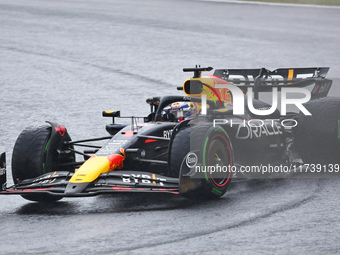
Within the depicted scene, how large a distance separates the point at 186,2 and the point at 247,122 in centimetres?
1953

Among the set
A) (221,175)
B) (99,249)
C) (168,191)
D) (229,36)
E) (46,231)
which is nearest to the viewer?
(99,249)

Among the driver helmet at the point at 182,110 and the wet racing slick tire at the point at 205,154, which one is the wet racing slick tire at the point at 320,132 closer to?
the driver helmet at the point at 182,110

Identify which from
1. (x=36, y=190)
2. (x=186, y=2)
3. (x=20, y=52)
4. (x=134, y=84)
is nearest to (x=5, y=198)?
(x=36, y=190)

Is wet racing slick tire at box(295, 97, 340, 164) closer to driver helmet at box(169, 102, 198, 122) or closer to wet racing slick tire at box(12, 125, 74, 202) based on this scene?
driver helmet at box(169, 102, 198, 122)

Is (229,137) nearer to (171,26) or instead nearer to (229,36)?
(229,36)

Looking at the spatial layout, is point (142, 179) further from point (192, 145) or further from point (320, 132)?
point (320, 132)

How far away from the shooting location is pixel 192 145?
753 cm

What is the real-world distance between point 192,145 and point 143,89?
765 cm

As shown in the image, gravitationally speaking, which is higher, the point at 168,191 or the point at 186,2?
the point at 186,2

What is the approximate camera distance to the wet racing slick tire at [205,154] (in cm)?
745

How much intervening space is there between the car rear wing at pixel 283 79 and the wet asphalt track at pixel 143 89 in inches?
69.7

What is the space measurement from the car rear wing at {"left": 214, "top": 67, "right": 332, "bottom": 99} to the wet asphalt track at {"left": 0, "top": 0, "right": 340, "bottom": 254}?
1772 millimetres

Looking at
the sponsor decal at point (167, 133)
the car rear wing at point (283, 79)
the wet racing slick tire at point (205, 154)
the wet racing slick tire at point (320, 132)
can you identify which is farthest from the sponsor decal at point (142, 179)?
the car rear wing at point (283, 79)

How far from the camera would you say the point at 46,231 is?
22.0 feet
